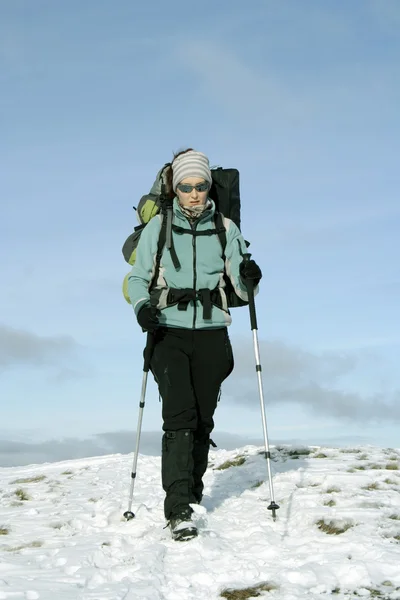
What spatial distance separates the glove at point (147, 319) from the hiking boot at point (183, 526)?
1919 millimetres

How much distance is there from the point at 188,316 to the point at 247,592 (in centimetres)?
293

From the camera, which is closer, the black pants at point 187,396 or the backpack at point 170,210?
the black pants at point 187,396

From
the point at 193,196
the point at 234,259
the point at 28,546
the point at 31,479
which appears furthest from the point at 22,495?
the point at 193,196

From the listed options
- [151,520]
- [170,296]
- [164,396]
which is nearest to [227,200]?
[170,296]

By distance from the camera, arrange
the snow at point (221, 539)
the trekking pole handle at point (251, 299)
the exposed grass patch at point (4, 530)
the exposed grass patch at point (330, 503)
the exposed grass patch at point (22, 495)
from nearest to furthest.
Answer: the snow at point (221, 539), the trekking pole handle at point (251, 299), the exposed grass patch at point (4, 530), the exposed grass patch at point (330, 503), the exposed grass patch at point (22, 495)

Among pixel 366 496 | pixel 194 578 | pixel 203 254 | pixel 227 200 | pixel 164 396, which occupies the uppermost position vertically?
pixel 227 200

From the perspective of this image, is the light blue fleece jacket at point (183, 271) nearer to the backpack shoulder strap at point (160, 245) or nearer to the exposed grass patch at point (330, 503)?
the backpack shoulder strap at point (160, 245)

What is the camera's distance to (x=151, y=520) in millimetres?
7266

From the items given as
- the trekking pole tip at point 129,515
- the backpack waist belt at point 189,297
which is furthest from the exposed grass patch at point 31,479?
the backpack waist belt at point 189,297

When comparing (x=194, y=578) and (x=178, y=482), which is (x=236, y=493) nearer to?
(x=178, y=482)

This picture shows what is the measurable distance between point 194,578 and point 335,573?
119 centimetres

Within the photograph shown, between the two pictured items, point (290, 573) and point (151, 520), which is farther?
point (151, 520)

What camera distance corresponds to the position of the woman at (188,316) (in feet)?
22.2

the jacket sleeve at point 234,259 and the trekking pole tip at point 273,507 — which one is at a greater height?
the jacket sleeve at point 234,259
